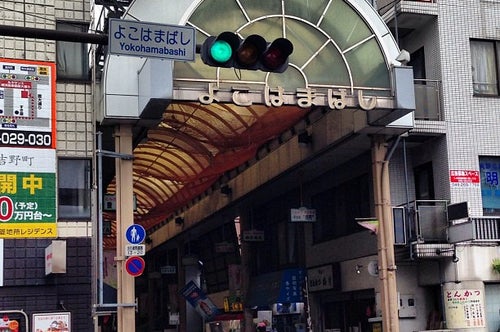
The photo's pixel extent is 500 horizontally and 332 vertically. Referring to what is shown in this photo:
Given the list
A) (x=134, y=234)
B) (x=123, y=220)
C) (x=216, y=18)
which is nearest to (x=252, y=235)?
(x=123, y=220)

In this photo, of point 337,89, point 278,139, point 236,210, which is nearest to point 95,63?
point 337,89

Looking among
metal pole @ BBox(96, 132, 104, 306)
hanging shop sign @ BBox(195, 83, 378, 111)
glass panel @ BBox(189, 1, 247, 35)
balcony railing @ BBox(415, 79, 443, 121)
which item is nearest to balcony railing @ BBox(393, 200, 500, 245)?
balcony railing @ BBox(415, 79, 443, 121)

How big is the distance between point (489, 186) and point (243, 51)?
1415 cm

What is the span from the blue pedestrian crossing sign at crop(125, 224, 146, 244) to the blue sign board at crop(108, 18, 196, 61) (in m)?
7.45

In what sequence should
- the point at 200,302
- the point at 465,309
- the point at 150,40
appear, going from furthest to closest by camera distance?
1. the point at 200,302
2. the point at 465,309
3. the point at 150,40

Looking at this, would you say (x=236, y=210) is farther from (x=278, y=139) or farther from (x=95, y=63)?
(x=95, y=63)

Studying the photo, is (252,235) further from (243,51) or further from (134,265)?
(243,51)

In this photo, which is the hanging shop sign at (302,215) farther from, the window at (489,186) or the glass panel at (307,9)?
the glass panel at (307,9)

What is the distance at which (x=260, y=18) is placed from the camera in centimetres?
2012

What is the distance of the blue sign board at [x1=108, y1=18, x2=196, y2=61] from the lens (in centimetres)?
1179

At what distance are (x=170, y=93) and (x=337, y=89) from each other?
431 cm

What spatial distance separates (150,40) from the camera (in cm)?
1211

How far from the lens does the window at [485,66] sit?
80.3 feet

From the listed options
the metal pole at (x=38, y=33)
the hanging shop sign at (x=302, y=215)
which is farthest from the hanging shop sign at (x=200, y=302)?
the metal pole at (x=38, y=33)
